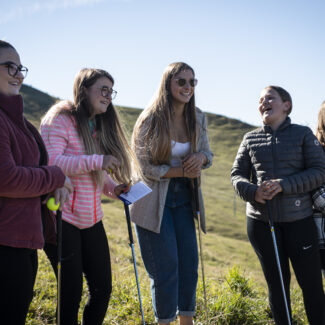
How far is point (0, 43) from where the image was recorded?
2.52 m

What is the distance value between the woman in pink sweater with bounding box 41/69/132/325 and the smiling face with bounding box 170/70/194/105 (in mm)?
660

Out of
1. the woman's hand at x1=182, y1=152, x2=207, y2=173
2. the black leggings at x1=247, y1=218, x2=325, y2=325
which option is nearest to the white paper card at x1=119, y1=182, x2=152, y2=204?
the woman's hand at x1=182, y1=152, x2=207, y2=173

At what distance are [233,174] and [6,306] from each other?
2656 mm

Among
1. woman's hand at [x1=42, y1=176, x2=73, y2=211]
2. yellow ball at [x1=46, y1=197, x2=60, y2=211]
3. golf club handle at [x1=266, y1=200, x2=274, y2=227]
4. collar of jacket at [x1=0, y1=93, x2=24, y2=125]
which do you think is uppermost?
collar of jacket at [x1=0, y1=93, x2=24, y2=125]

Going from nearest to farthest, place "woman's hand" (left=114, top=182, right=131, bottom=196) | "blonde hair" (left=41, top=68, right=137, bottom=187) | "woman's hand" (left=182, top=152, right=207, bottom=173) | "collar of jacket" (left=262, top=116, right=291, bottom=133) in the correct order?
1. "blonde hair" (left=41, top=68, right=137, bottom=187)
2. "woman's hand" (left=114, top=182, right=131, bottom=196)
3. "woman's hand" (left=182, top=152, right=207, bottom=173)
4. "collar of jacket" (left=262, top=116, right=291, bottom=133)

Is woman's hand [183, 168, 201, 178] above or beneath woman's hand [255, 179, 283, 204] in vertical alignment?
above

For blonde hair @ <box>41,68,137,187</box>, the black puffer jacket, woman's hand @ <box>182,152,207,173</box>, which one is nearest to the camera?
blonde hair @ <box>41,68,137,187</box>

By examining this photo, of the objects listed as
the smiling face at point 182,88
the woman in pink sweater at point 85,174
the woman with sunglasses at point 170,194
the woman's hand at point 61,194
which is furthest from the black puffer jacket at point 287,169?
the woman's hand at point 61,194

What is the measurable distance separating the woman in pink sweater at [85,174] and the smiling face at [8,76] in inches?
21.8

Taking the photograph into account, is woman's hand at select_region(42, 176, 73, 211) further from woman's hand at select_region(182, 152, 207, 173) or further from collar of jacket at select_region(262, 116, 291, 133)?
collar of jacket at select_region(262, 116, 291, 133)

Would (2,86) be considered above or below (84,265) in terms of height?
above

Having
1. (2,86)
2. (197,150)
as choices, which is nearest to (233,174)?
(197,150)

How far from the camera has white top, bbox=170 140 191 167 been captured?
12.3 feet

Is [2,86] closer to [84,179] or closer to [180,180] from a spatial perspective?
[84,179]
